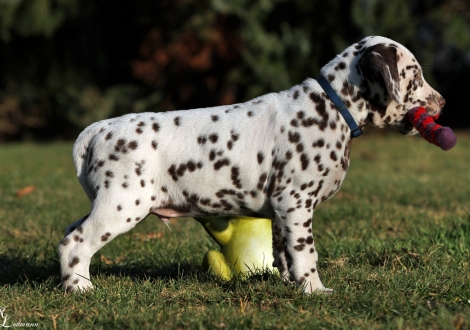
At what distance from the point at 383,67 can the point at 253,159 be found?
1.07 meters

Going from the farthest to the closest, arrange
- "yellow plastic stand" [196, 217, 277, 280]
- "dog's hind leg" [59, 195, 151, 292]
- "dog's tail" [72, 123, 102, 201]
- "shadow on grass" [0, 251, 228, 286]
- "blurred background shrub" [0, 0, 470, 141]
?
1. "blurred background shrub" [0, 0, 470, 141]
2. "shadow on grass" [0, 251, 228, 286]
3. "yellow plastic stand" [196, 217, 277, 280]
4. "dog's tail" [72, 123, 102, 201]
5. "dog's hind leg" [59, 195, 151, 292]

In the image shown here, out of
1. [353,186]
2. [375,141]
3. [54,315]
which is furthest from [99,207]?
[375,141]

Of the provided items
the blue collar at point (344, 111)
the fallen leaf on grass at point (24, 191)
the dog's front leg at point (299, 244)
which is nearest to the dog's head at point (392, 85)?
the blue collar at point (344, 111)

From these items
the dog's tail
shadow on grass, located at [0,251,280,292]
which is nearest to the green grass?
shadow on grass, located at [0,251,280,292]

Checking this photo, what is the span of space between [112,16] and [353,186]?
544 inches

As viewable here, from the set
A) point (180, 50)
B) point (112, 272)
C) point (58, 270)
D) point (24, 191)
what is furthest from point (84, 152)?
point (180, 50)

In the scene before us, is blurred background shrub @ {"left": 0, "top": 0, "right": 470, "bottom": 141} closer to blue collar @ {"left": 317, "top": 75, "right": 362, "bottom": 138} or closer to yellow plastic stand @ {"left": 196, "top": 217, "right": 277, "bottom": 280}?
yellow plastic stand @ {"left": 196, "top": 217, "right": 277, "bottom": 280}

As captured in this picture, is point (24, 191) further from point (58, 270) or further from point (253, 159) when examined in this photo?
point (253, 159)

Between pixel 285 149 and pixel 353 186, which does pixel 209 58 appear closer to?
pixel 353 186

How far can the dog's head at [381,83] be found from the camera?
15.7 feet

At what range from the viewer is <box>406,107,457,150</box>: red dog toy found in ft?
15.7

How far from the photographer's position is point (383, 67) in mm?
4719

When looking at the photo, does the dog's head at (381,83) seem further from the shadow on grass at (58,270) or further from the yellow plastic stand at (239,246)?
the shadow on grass at (58,270)

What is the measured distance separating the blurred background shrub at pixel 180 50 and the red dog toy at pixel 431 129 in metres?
12.2
